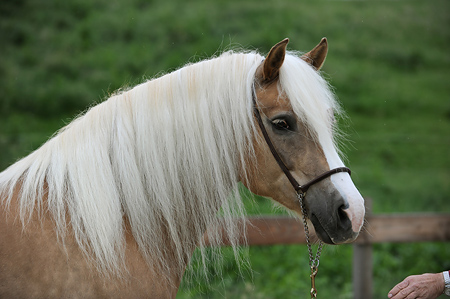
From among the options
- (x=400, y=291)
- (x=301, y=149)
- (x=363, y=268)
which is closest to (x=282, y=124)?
(x=301, y=149)

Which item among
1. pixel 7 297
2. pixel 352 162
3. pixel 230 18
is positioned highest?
pixel 230 18

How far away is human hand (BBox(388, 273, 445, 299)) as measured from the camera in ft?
7.39

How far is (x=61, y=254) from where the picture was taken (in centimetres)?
190

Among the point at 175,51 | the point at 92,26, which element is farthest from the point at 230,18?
the point at 92,26

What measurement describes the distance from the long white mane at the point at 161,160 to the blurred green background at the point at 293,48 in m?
4.43

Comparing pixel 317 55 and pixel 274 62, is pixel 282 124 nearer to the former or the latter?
pixel 274 62

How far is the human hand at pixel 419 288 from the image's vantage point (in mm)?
2254

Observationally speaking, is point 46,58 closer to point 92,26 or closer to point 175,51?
point 92,26

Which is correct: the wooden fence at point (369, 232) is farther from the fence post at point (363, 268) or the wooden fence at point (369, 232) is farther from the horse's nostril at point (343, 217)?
the horse's nostril at point (343, 217)

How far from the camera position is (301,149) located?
7.14 feet

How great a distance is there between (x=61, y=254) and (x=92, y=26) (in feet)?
41.1

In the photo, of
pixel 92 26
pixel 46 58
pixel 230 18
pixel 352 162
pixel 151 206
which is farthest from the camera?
pixel 230 18

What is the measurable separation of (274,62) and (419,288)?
4.84 ft

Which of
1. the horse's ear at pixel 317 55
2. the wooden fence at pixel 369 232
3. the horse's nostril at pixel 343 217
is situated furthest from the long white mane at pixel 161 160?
the wooden fence at pixel 369 232
